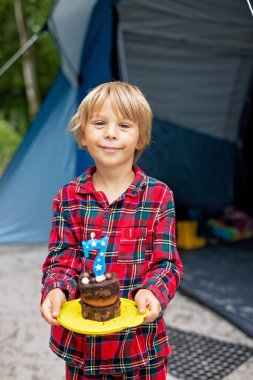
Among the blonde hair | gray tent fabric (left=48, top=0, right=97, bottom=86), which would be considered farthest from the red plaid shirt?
gray tent fabric (left=48, top=0, right=97, bottom=86)

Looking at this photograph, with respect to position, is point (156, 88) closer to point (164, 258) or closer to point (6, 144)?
point (164, 258)

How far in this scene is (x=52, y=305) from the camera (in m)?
1.08

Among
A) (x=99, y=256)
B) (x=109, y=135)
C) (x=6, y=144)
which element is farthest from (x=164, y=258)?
(x=6, y=144)

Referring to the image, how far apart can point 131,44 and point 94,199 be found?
7.37ft

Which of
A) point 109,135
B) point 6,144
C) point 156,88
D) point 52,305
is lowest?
point 6,144

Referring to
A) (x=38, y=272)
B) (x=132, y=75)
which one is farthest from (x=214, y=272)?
(x=132, y=75)

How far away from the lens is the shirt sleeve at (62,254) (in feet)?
3.85

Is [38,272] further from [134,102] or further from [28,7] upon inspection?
[28,7]

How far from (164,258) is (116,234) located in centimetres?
12

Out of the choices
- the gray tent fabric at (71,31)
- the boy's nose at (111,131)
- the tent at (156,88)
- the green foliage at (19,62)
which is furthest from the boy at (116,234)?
the green foliage at (19,62)

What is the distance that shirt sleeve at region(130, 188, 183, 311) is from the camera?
1.13 metres

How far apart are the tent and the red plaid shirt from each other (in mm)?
1709

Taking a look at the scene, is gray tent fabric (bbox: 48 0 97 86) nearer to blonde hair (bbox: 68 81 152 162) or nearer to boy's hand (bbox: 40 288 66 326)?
blonde hair (bbox: 68 81 152 162)

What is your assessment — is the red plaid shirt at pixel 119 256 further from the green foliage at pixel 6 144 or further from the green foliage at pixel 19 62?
the green foliage at pixel 19 62
